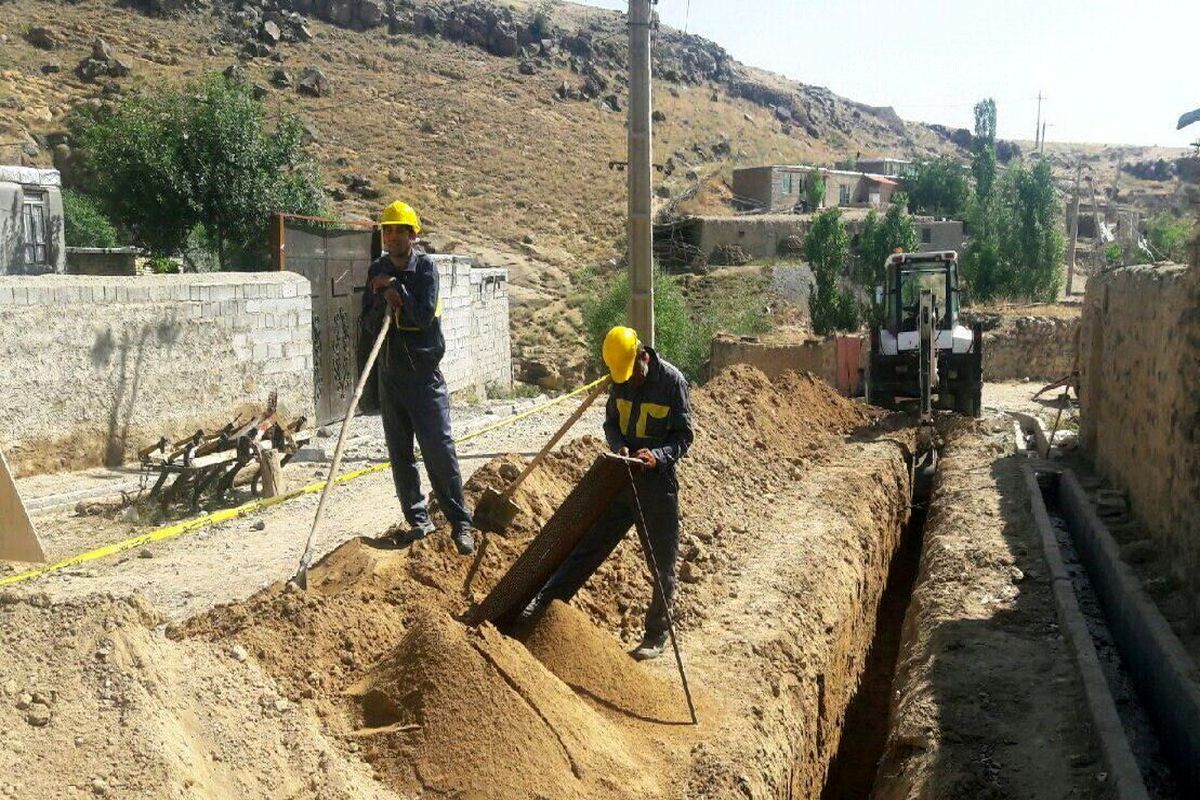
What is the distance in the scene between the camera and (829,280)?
107 feet

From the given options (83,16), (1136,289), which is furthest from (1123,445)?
(83,16)

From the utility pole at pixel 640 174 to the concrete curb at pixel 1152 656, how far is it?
503 cm

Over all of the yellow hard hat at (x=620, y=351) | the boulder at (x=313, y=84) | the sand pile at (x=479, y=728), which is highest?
the boulder at (x=313, y=84)

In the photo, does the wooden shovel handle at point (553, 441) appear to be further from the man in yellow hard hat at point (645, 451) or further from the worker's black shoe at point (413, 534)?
the worker's black shoe at point (413, 534)

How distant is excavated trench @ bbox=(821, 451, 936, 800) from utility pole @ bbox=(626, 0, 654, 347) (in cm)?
368

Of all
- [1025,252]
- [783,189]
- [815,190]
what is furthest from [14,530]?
[783,189]

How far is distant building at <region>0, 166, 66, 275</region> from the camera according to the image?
17.1 metres

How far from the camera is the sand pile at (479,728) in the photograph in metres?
4.32

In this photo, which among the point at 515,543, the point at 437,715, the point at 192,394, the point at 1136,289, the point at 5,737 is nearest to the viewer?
the point at 5,737

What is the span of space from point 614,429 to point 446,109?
4650 centimetres

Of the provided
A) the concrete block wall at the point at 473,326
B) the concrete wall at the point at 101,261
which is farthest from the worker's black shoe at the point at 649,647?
the concrete wall at the point at 101,261

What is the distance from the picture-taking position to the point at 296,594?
5.21 metres

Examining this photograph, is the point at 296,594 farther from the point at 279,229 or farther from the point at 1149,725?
the point at 279,229

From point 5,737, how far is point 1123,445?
9683 millimetres
